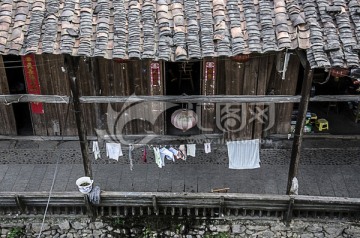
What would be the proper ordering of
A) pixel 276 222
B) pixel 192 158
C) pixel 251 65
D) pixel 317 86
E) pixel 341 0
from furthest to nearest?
1. pixel 317 86
2. pixel 192 158
3. pixel 251 65
4. pixel 276 222
5. pixel 341 0

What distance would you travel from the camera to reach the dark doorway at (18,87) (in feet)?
48.3

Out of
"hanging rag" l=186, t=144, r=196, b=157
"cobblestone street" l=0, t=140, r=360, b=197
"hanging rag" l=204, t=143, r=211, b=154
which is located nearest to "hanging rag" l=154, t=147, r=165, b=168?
"cobblestone street" l=0, t=140, r=360, b=197

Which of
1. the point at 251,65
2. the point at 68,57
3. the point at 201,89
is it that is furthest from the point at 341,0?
the point at 68,57

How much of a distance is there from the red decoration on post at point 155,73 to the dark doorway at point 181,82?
73 centimetres

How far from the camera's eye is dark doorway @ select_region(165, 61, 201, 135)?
15395 millimetres

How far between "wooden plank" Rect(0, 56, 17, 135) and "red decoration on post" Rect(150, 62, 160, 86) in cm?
461

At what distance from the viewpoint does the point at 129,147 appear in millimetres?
14930

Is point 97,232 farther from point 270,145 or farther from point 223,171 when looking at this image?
point 270,145

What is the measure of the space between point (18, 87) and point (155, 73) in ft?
15.8

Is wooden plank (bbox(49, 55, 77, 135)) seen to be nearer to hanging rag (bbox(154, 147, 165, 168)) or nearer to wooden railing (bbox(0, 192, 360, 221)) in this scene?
hanging rag (bbox(154, 147, 165, 168))

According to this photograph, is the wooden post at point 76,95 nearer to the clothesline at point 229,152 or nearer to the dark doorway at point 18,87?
the clothesline at point 229,152

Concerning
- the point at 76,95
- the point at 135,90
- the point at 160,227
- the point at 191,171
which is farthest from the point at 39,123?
the point at 160,227

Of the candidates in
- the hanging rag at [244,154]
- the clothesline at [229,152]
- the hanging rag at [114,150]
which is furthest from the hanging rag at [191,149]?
the hanging rag at [114,150]

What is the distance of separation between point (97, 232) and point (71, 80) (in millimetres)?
4699
